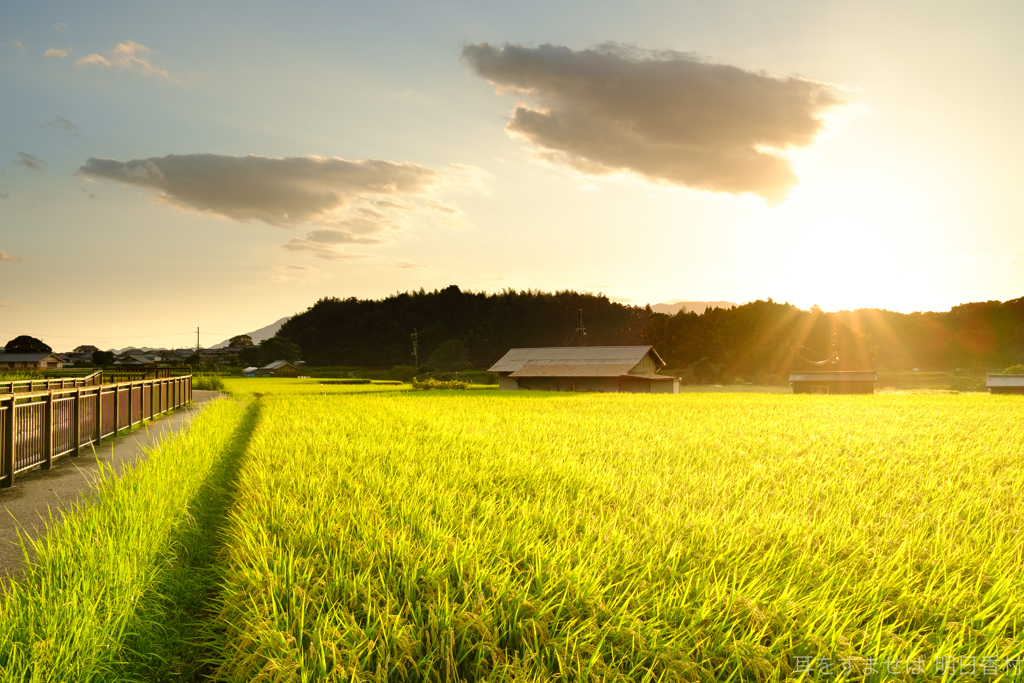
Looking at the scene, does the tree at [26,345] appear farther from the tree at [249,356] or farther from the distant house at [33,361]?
the tree at [249,356]

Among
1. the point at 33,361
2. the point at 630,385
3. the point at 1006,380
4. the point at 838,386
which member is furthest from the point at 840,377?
the point at 33,361

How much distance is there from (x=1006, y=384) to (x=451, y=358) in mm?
77896

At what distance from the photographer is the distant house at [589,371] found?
56562 millimetres

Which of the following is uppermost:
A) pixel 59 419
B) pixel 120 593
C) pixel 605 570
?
pixel 59 419

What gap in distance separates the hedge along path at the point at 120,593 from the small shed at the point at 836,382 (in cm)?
6913

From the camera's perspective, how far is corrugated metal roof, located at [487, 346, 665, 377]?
59.1 m

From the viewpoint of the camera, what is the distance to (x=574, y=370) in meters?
58.5

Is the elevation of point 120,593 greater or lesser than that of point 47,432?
lesser

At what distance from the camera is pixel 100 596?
399 cm

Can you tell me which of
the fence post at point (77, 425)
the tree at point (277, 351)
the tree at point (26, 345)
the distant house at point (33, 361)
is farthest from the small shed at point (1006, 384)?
the tree at point (26, 345)

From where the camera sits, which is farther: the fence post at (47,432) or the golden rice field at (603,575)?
the fence post at (47,432)

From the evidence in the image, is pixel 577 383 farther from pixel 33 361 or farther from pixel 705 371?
pixel 33 361

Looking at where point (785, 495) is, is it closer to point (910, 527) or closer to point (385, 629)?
point (910, 527)

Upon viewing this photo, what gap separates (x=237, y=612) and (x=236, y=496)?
385 cm
